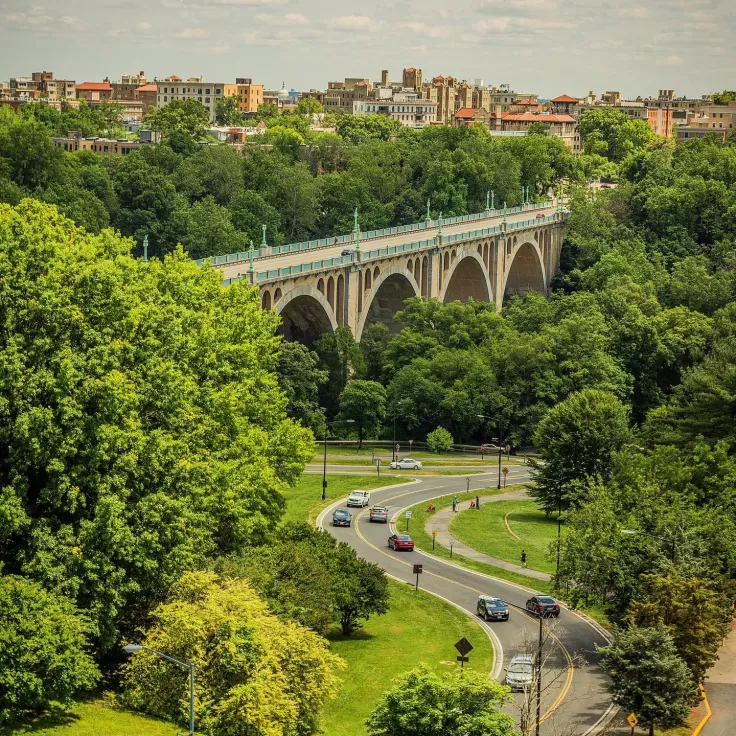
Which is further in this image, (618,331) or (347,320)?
(618,331)

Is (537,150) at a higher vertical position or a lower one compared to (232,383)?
higher

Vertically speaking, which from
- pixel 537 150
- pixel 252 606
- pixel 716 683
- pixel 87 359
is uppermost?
pixel 537 150

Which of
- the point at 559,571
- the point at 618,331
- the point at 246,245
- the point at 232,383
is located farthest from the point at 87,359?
the point at 246,245

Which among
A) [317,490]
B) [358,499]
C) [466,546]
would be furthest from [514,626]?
[317,490]

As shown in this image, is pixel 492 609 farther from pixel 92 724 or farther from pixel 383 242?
pixel 383 242

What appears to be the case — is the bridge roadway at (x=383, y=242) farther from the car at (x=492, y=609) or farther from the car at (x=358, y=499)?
the car at (x=492, y=609)

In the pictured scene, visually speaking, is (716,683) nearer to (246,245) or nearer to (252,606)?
(252,606)

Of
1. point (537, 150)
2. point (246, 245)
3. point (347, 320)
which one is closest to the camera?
point (347, 320)
